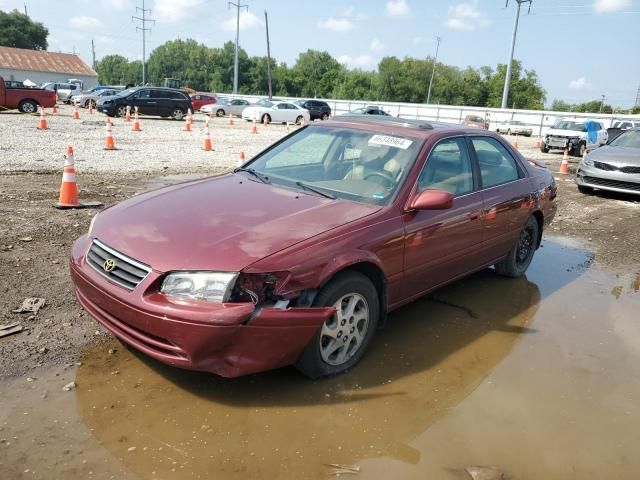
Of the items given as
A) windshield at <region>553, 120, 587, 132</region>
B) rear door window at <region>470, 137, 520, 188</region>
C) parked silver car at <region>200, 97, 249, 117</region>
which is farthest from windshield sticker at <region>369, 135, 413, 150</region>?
parked silver car at <region>200, 97, 249, 117</region>

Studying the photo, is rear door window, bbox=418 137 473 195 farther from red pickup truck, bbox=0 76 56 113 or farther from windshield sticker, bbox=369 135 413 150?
red pickup truck, bbox=0 76 56 113

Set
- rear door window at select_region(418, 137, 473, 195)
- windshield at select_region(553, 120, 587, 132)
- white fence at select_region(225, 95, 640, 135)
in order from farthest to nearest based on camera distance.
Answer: white fence at select_region(225, 95, 640, 135)
windshield at select_region(553, 120, 587, 132)
rear door window at select_region(418, 137, 473, 195)

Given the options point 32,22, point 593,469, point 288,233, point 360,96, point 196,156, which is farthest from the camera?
point 360,96

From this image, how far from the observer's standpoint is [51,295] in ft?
14.4

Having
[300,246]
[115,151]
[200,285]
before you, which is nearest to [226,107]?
[115,151]

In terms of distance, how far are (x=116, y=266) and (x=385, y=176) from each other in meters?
2.03

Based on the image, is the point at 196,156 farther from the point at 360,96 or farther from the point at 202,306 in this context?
the point at 360,96

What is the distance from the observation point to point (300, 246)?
3123 millimetres

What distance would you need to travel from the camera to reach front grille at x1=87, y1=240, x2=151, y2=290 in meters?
3.03

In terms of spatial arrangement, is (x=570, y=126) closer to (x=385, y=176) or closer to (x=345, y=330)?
(x=385, y=176)

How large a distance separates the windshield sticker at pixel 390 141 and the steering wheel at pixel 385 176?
303mm

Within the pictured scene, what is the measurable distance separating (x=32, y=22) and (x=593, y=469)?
10803cm

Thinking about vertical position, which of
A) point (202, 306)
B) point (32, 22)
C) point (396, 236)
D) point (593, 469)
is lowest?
point (593, 469)

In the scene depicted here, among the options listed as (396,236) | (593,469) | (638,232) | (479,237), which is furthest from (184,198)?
(638,232)
